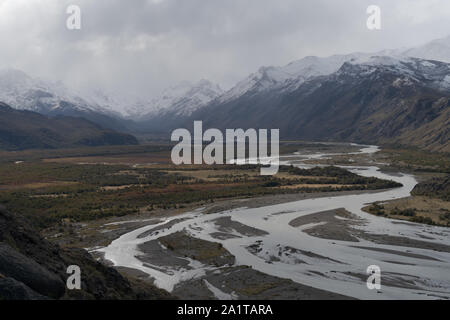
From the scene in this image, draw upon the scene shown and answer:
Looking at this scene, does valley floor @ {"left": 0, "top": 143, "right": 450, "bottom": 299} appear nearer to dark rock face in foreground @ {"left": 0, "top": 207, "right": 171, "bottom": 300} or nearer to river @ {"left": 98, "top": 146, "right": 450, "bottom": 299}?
river @ {"left": 98, "top": 146, "right": 450, "bottom": 299}

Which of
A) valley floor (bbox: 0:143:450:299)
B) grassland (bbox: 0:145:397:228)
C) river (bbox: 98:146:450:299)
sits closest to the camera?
river (bbox: 98:146:450:299)

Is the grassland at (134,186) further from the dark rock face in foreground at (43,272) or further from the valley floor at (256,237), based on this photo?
the dark rock face in foreground at (43,272)

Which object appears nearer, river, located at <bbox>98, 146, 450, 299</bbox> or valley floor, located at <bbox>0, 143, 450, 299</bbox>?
river, located at <bbox>98, 146, 450, 299</bbox>

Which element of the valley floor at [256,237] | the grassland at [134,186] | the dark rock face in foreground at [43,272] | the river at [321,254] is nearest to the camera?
the dark rock face in foreground at [43,272]

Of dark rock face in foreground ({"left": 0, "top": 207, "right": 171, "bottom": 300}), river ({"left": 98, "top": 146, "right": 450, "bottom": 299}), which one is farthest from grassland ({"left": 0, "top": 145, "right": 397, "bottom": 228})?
dark rock face in foreground ({"left": 0, "top": 207, "right": 171, "bottom": 300})

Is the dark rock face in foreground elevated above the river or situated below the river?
above

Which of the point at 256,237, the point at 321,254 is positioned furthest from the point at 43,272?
the point at 256,237

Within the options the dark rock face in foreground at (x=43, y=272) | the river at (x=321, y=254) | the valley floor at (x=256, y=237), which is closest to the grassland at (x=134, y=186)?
the valley floor at (x=256, y=237)
